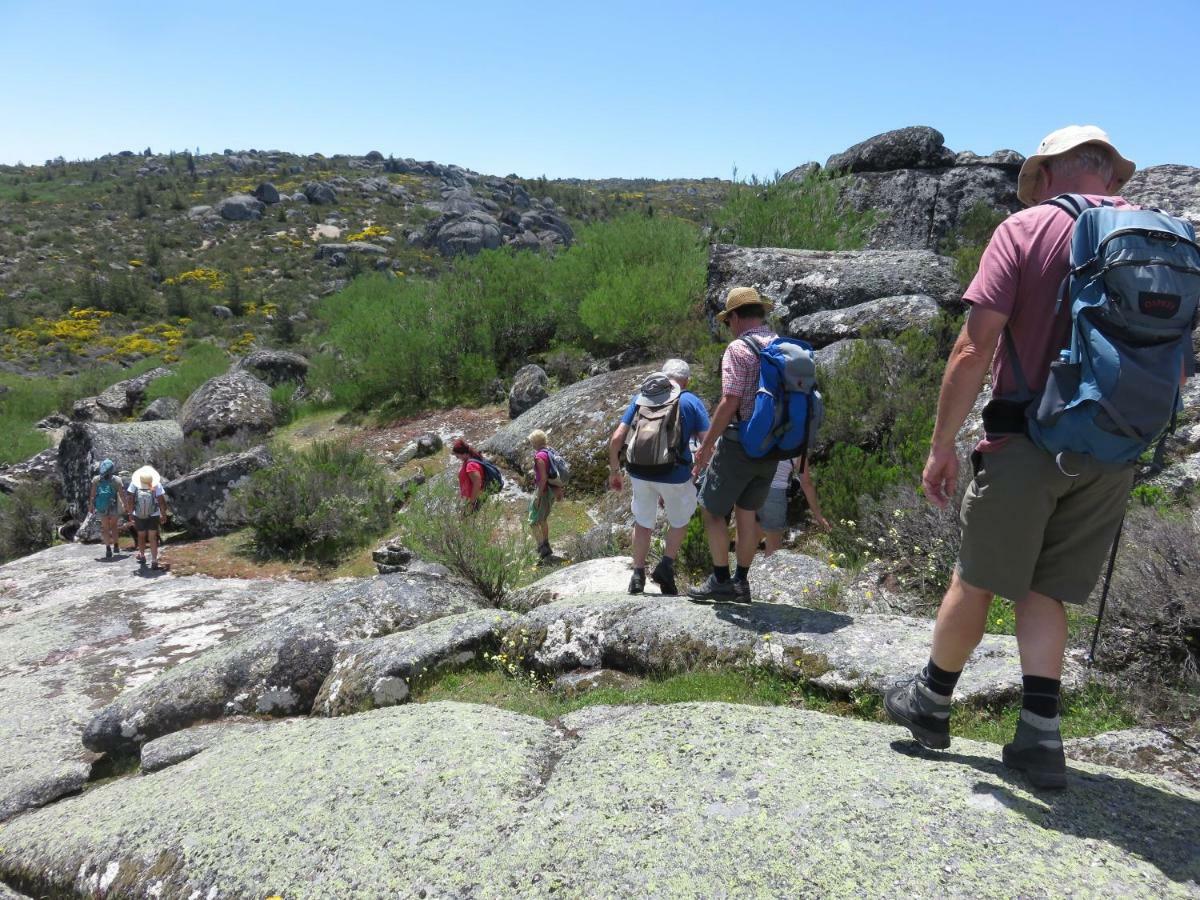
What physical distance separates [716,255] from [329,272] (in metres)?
35.3

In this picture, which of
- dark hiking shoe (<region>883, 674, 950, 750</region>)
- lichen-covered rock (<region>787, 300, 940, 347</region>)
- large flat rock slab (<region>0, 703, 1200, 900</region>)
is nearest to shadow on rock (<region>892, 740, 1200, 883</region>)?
large flat rock slab (<region>0, 703, 1200, 900</region>)

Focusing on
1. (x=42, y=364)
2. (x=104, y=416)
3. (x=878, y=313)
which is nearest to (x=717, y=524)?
(x=878, y=313)

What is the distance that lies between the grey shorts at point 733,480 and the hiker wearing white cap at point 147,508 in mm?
8945

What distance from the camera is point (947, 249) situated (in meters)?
15.0

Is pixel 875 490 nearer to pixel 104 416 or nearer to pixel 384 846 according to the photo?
pixel 384 846

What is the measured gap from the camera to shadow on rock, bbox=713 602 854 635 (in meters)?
4.17

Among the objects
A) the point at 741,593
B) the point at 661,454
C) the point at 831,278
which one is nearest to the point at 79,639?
the point at 661,454

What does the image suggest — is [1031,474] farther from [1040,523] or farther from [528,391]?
[528,391]

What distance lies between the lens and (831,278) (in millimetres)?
10594

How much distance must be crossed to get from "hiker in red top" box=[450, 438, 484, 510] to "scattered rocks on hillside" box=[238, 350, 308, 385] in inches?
495

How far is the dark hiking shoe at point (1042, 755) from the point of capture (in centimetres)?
239

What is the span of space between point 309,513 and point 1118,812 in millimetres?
Answer: 10548

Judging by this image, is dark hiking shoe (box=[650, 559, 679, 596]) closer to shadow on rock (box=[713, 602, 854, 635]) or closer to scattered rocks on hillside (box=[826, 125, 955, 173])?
shadow on rock (box=[713, 602, 854, 635])

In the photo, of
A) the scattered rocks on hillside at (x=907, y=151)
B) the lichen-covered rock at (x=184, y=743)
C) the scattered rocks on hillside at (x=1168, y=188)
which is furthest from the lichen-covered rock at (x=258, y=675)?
the scattered rocks on hillside at (x=907, y=151)
